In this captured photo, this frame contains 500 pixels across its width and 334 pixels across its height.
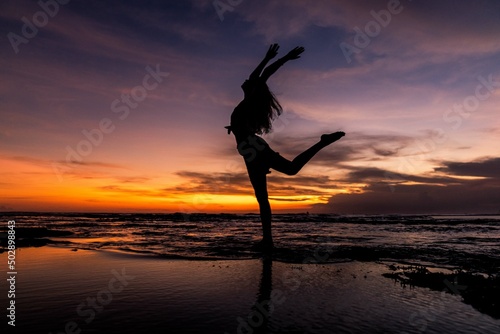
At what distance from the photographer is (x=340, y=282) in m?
5.48

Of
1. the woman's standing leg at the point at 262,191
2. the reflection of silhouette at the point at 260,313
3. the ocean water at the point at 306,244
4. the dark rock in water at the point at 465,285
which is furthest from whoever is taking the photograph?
the ocean water at the point at 306,244

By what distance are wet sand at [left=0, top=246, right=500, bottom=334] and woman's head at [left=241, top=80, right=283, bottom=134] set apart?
3149 millimetres

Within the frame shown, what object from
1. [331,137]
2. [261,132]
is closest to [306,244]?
[261,132]

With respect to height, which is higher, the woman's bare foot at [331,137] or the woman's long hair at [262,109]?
the woman's long hair at [262,109]

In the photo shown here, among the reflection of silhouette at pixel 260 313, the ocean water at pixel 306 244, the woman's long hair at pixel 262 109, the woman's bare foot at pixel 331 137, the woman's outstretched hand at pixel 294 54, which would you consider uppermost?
the woman's outstretched hand at pixel 294 54

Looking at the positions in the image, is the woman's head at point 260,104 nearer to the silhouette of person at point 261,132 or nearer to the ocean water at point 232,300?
the silhouette of person at point 261,132

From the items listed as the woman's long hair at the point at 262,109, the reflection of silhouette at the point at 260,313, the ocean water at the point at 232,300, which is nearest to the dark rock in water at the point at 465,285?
the ocean water at the point at 232,300

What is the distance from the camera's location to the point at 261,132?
8.01 meters

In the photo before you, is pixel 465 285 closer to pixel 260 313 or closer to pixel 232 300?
pixel 260 313

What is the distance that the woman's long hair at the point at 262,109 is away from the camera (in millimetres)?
A: 7469

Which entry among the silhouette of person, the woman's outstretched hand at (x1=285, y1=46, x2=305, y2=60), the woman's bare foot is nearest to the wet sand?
the silhouette of person

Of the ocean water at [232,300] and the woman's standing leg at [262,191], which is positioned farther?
the woman's standing leg at [262,191]

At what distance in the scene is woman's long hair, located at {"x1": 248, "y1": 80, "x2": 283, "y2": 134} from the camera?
294 inches

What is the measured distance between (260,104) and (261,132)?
2.27 ft
